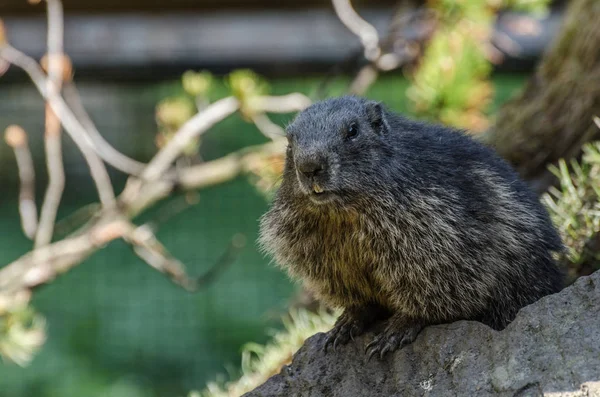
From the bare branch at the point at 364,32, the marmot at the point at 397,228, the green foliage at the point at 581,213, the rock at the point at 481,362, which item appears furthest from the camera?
the bare branch at the point at 364,32

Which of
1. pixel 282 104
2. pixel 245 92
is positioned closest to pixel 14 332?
pixel 245 92

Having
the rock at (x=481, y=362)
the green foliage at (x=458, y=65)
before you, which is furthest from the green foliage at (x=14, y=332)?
the green foliage at (x=458, y=65)

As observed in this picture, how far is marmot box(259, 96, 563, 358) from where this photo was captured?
2.89m

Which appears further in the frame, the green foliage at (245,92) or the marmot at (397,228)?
the green foliage at (245,92)

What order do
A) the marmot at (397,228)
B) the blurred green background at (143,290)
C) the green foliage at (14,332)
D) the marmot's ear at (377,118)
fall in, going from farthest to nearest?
the blurred green background at (143,290) < the green foliage at (14,332) < the marmot's ear at (377,118) < the marmot at (397,228)

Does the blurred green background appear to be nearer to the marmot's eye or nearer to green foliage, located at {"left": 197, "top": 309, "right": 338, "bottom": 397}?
green foliage, located at {"left": 197, "top": 309, "right": 338, "bottom": 397}

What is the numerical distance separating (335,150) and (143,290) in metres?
4.05

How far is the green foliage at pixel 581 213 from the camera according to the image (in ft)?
11.9

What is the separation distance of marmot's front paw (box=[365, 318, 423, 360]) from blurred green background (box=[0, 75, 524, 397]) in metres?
3.04

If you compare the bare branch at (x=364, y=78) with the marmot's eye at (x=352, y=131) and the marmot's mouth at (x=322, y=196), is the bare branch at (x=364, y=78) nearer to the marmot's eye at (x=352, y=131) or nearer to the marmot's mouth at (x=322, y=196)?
the marmot's eye at (x=352, y=131)

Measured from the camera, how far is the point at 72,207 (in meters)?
6.83

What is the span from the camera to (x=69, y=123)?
4230 millimetres

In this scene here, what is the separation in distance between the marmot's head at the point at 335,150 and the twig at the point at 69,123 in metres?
1.56

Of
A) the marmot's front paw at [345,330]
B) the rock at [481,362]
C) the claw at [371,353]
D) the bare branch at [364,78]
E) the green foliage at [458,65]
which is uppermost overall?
the bare branch at [364,78]
